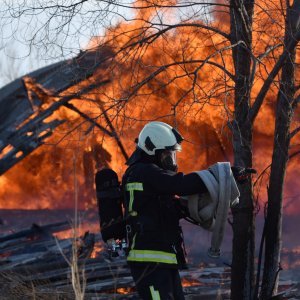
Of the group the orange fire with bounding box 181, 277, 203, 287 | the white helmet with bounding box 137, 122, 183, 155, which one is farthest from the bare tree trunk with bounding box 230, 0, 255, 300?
the orange fire with bounding box 181, 277, 203, 287

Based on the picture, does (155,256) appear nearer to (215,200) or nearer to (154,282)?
(154,282)

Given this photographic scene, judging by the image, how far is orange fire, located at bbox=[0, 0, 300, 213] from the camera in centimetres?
677

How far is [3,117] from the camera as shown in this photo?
15422mm

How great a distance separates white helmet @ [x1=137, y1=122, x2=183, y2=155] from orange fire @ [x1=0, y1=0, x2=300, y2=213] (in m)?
0.57

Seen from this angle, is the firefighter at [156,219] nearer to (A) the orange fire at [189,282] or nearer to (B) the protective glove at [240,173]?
(B) the protective glove at [240,173]

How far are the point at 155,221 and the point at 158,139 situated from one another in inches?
23.9

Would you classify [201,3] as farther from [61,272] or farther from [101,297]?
[61,272]

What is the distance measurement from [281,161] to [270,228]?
0.79 m

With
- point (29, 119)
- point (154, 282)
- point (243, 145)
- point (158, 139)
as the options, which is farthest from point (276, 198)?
point (29, 119)

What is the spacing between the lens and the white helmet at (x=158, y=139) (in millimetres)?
4660

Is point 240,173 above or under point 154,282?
above

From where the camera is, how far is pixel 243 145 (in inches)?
279

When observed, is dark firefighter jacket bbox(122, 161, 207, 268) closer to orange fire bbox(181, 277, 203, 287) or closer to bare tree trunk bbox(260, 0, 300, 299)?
bare tree trunk bbox(260, 0, 300, 299)

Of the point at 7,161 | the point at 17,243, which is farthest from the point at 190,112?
the point at 7,161
